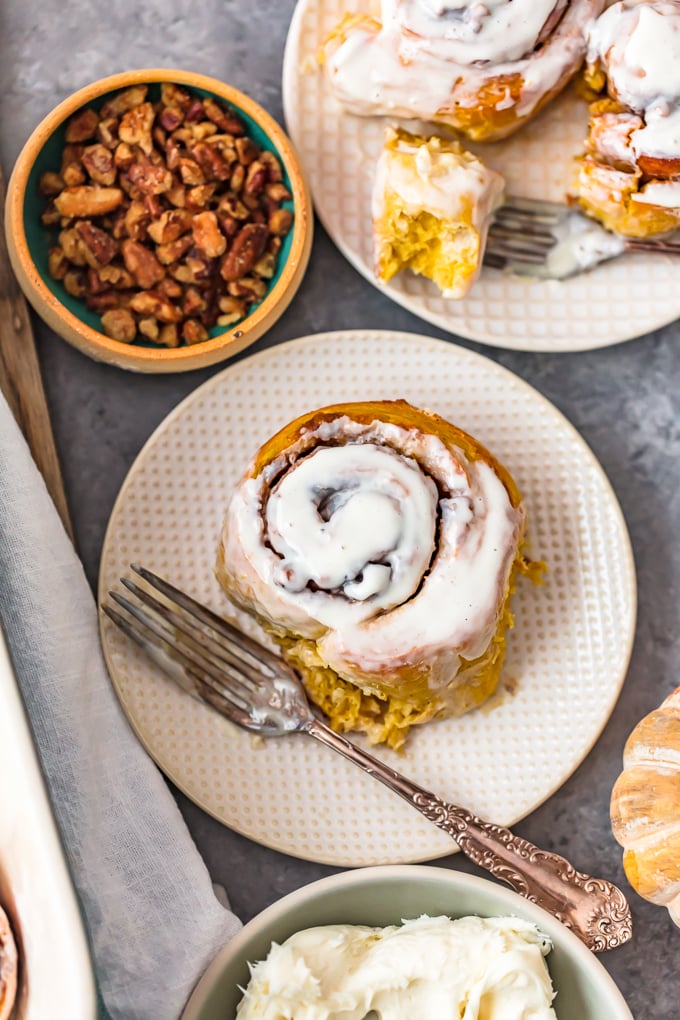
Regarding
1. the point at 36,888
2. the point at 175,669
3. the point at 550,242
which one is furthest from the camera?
the point at 550,242

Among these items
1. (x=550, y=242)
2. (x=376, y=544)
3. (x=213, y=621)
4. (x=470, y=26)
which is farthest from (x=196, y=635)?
(x=470, y=26)

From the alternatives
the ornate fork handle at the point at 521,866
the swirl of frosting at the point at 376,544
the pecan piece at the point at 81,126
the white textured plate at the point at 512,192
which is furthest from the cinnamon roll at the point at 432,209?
the ornate fork handle at the point at 521,866

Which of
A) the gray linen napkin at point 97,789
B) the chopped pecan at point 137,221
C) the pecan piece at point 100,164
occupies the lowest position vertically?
the gray linen napkin at point 97,789

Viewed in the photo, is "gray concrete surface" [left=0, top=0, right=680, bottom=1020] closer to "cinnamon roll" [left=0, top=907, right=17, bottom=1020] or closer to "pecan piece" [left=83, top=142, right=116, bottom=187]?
"pecan piece" [left=83, top=142, right=116, bottom=187]

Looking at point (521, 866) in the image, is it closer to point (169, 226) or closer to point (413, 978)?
point (413, 978)

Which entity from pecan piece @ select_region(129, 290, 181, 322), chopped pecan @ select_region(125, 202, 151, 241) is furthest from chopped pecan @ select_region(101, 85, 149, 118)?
pecan piece @ select_region(129, 290, 181, 322)

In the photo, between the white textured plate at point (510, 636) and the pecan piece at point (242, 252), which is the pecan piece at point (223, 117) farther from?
the white textured plate at point (510, 636)

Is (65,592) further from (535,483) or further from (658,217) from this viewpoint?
(658,217)
